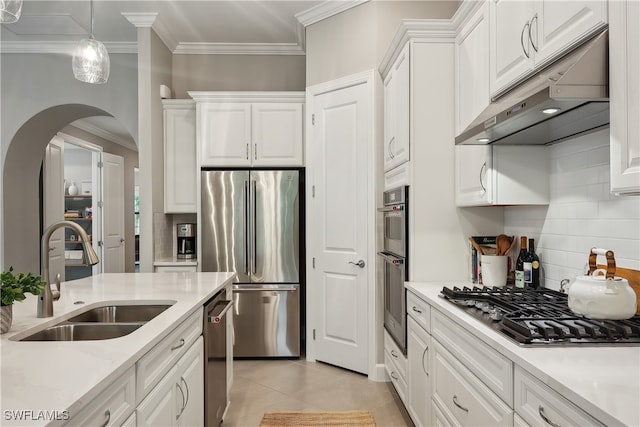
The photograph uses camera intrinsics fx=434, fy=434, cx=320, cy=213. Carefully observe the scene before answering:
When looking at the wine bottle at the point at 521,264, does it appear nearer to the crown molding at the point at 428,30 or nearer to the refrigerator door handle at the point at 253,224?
the crown molding at the point at 428,30

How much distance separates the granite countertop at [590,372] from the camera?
2.98 ft

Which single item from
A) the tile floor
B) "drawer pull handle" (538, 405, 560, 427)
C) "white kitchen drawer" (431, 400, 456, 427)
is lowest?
the tile floor

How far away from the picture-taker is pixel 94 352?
120 centimetres

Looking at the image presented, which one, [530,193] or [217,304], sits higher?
[530,193]

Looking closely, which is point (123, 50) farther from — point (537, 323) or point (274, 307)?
point (537, 323)

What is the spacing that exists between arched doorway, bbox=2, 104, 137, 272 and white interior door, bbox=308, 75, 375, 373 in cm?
272

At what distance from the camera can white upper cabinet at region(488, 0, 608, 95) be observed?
1.48 metres

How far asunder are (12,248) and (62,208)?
1821 mm

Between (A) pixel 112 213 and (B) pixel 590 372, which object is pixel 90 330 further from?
(A) pixel 112 213

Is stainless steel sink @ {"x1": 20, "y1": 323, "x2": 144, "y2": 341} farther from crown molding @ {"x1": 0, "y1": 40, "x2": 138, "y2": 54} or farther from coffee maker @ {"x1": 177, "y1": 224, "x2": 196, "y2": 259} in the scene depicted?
crown molding @ {"x1": 0, "y1": 40, "x2": 138, "y2": 54}

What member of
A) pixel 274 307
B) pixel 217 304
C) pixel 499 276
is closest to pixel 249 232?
pixel 274 307

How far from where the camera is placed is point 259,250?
13.0ft

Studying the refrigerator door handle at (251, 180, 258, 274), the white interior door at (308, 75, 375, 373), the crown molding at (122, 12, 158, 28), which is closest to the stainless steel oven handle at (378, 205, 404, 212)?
the white interior door at (308, 75, 375, 373)

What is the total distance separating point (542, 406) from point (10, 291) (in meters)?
1.60
